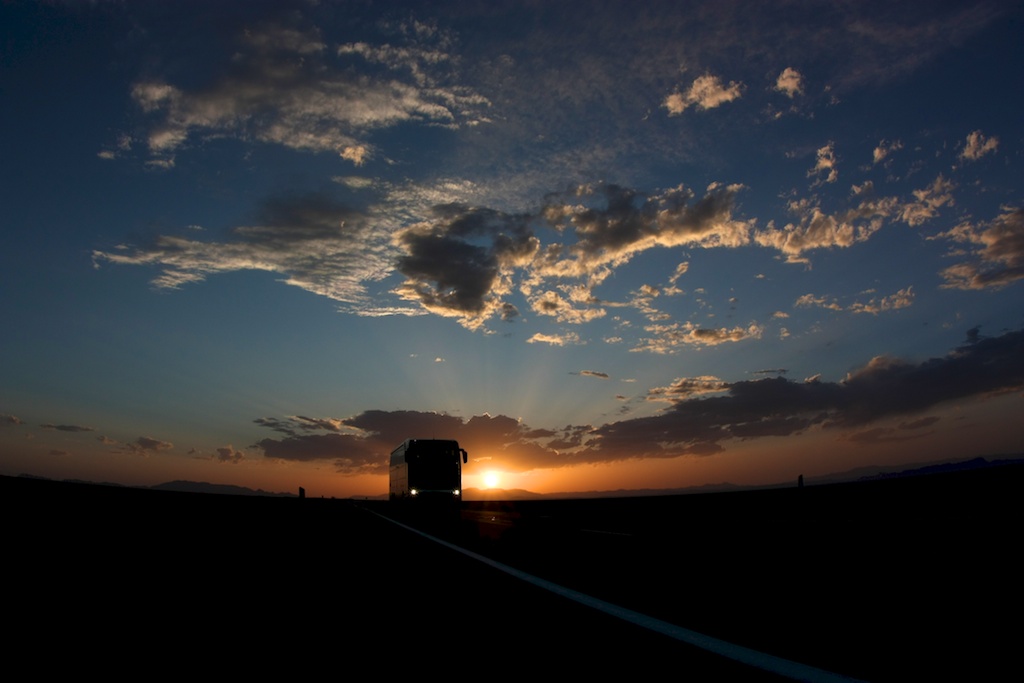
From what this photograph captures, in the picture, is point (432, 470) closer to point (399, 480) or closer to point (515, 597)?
point (399, 480)

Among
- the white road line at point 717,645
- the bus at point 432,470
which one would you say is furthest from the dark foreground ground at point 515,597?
the bus at point 432,470

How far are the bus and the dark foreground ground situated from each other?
34.0 meters

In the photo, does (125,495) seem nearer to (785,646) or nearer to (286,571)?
(286,571)

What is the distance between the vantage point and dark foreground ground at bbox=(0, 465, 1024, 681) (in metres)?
3.76

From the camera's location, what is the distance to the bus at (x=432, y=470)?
4666 cm

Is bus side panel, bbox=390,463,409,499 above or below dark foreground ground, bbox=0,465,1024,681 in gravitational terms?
above

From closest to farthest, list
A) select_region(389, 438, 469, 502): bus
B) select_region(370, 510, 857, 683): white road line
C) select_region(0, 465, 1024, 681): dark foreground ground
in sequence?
select_region(370, 510, 857, 683): white road line → select_region(0, 465, 1024, 681): dark foreground ground → select_region(389, 438, 469, 502): bus

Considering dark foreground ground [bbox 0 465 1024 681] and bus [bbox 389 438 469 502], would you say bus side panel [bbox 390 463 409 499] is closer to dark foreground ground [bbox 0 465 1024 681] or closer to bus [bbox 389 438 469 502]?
bus [bbox 389 438 469 502]

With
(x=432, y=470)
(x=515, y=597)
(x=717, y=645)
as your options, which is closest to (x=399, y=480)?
(x=432, y=470)

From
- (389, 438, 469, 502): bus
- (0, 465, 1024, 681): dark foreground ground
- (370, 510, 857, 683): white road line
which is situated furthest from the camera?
(389, 438, 469, 502): bus

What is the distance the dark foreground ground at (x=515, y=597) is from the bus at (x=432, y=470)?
33997mm

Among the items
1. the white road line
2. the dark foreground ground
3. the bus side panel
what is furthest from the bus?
the white road line

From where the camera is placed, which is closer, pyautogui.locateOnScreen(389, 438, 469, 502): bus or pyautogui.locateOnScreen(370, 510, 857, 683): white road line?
pyautogui.locateOnScreen(370, 510, 857, 683): white road line

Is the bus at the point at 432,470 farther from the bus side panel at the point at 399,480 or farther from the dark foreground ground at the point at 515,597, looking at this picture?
the dark foreground ground at the point at 515,597
